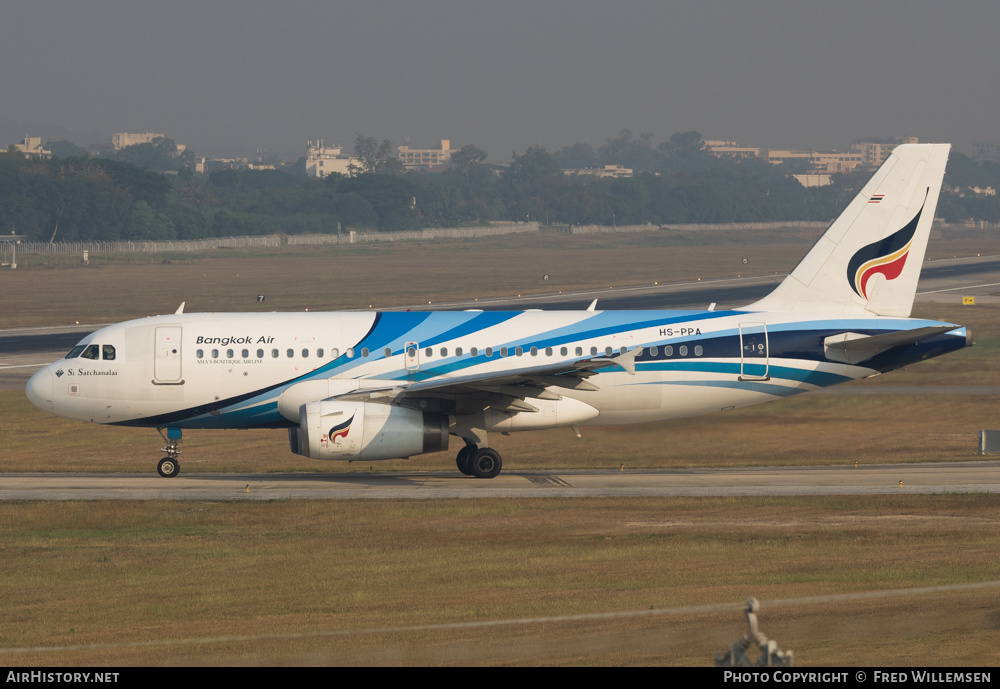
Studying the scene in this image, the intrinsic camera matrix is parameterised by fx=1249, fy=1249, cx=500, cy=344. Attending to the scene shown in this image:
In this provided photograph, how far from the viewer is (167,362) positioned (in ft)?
119

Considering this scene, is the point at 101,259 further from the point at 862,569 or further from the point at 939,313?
the point at 862,569

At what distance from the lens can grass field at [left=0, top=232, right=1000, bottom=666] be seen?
1972cm

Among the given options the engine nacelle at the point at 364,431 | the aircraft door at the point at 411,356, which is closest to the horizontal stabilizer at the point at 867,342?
the engine nacelle at the point at 364,431

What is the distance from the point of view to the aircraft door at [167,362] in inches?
1427

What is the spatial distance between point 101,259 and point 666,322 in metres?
145

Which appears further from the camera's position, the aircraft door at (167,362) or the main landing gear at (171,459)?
the main landing gear at (171,459)

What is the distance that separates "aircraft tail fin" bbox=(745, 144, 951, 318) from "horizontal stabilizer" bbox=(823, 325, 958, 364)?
1.37m

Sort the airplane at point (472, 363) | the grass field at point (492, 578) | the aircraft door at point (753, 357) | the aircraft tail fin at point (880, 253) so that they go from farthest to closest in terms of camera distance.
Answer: the aircraft tail fin at point (880, 253) < the aircraft door at point (753, 357) < the airplane at point (472, 363) < the grass field at point (492, 578)

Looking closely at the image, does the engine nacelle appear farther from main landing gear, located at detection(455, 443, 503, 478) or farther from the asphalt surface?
the asphalt surface

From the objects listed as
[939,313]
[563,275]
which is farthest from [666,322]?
[563,275]

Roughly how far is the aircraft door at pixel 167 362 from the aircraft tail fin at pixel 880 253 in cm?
1723

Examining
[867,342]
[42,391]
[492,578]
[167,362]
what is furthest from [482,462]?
[42,391]

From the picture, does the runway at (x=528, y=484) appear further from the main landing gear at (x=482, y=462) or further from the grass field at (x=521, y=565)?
the grass field at (x=521, y=565)

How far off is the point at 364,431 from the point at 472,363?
161 inches
